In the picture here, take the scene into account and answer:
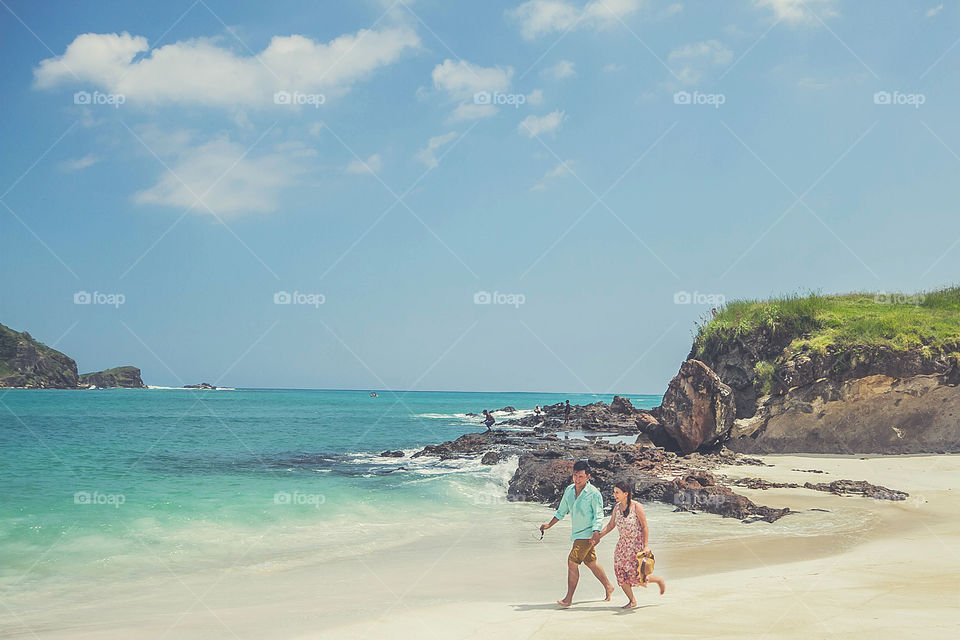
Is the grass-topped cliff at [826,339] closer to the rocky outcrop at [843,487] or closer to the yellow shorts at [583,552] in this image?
the rocky outcrop at [843,487]

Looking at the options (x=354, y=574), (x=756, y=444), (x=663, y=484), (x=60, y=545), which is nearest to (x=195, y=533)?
(x=60, y=545)

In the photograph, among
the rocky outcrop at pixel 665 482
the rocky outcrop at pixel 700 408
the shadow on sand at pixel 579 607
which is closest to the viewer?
the shadow on sand at pixel 579 607

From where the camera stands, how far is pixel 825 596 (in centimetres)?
664

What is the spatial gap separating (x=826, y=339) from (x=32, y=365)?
123497mm

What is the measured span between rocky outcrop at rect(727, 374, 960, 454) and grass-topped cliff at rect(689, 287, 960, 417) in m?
0.38

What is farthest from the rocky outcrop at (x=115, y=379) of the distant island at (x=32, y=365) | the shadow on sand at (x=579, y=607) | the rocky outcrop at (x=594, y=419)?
the shadow on sand at (x=579, y=607)

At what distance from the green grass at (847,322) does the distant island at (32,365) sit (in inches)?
4385

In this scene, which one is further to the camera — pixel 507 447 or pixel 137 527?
pixel 507 447

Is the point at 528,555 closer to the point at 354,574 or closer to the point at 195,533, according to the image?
the point at 354,574

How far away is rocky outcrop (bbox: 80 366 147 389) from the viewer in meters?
134

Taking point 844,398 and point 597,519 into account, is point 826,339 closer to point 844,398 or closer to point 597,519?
point 844,398

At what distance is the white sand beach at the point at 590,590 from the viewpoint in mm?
6078

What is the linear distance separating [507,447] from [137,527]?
18.3 metres

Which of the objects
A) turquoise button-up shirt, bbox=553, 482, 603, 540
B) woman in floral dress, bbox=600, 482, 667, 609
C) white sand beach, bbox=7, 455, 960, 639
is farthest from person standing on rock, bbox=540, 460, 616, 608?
white sand beach, bbox=7, 455, 960, 639
